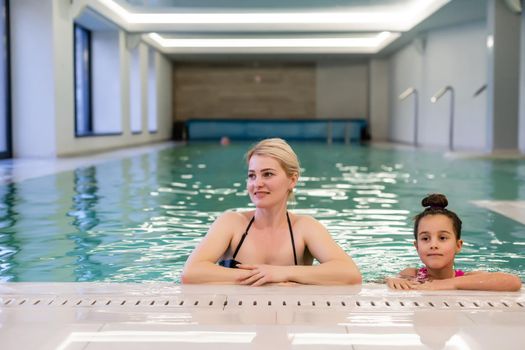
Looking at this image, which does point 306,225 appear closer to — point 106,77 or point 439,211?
point 439,211

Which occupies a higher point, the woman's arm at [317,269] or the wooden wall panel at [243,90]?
the wooden wall panel at [243,90]

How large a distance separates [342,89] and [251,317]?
27245 mm

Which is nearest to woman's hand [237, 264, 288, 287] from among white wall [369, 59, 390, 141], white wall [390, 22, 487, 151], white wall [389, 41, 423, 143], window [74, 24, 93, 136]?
white wall [390, 22, 487, 151]

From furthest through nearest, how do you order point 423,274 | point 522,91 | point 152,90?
point 152,90 → point 522,91 → point 423,274

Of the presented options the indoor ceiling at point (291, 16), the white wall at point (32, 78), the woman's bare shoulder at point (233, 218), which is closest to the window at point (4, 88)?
the white wall at point (32, 78)

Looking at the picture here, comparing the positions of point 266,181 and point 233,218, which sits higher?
point 266,181

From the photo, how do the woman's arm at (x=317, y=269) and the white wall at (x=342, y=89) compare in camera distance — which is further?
the white wall at (x=342, y=89)

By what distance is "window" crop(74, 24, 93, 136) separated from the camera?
64.8 feet

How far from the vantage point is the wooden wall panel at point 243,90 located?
1145 inches

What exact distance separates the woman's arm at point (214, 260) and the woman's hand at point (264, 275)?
0.7 inches

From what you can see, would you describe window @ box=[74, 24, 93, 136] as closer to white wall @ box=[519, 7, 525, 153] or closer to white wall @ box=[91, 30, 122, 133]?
white wall @ box=[91, 30, 122, 133]

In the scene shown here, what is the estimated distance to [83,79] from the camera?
20.2 m

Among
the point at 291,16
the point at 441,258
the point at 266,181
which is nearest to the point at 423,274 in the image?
the point at 441,258

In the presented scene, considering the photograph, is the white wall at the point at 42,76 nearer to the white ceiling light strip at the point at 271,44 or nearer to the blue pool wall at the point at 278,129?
the white ceiling light strip at the point at 271,44
